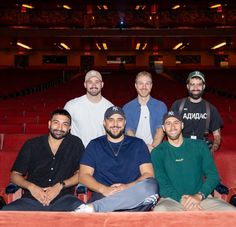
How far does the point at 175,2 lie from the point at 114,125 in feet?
47.4

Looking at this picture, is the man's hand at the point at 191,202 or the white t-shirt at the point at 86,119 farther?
the white t-shirt at the point at 86,119

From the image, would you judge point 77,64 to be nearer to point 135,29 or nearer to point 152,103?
point 135,29

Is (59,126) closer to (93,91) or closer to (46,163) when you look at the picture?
(46,163)

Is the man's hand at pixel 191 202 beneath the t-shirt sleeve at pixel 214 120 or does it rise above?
beneath

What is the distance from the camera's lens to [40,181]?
2.95 metres

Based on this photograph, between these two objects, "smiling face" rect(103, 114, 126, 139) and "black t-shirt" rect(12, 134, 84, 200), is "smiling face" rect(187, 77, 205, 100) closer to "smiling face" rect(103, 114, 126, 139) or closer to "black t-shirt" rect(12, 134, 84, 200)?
"smiling face" rect(103, 114, 126, 139)

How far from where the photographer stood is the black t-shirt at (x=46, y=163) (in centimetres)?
295

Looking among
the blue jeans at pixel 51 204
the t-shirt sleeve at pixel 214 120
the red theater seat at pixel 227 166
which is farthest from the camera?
the t-shirt sleeve at pixel 214 120

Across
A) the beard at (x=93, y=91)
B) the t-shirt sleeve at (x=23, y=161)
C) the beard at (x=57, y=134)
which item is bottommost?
the t-shirt sleeve at (x=23, y=161)

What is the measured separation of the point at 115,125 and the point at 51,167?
61 cm

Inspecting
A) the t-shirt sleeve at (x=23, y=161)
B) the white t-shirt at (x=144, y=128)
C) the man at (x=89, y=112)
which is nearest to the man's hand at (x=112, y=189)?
the t-shirt sleeve at (x=23, y=161)

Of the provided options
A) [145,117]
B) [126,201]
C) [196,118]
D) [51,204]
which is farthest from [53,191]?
[196,118]

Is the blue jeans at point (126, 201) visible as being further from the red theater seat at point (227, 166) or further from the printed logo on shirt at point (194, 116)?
the printed logo on shirt at point (194, 116)

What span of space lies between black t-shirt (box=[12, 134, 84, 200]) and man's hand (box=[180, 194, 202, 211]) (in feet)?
2.92
